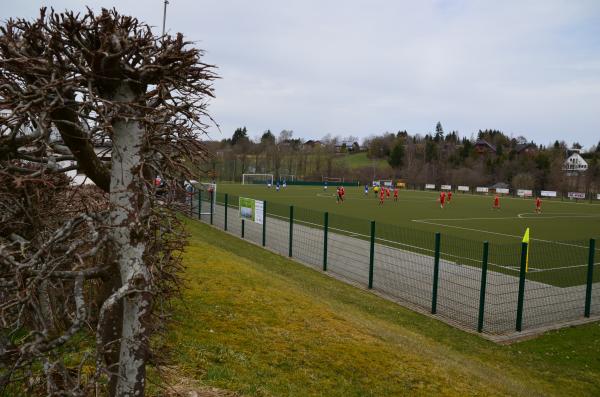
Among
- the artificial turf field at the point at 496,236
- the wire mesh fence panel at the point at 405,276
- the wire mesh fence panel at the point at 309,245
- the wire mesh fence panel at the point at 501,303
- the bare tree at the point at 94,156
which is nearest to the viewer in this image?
the bare tree at the point at 94,156

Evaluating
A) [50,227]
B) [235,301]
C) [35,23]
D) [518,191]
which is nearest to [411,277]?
[235,301]

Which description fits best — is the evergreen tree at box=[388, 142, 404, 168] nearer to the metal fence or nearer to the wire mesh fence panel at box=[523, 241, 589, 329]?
the metal fence

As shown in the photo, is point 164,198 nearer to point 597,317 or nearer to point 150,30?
point 150,30

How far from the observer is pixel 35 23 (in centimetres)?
234

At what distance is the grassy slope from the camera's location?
4980 millimetres

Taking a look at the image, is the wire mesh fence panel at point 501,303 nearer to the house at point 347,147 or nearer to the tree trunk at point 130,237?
the tree trunk at point 130,237

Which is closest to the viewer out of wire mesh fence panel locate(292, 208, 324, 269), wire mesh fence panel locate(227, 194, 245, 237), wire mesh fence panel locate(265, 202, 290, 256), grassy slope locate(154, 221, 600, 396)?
grassy slope locate(154, 221, 600, 396)

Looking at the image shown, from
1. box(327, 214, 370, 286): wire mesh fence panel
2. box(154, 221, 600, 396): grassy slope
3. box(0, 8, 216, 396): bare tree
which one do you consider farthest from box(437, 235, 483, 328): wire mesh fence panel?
box(0, 8, 216, 396): bare tree

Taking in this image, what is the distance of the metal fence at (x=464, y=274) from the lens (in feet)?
35.8

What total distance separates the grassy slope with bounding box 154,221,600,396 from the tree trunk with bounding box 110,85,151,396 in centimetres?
118

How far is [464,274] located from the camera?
14008 mm

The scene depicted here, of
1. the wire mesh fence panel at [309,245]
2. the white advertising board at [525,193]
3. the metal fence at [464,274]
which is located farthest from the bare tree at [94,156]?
the white advertising board at [525,193]

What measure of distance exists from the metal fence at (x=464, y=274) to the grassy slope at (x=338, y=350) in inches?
36.8

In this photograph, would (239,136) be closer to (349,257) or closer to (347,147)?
(347,147)
